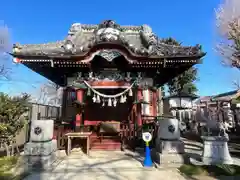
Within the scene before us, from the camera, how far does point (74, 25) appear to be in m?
10.7

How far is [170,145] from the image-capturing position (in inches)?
212

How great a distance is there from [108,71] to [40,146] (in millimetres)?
4165

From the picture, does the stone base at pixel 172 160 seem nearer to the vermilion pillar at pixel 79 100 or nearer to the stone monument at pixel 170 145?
the stone monument at pixel 170 145

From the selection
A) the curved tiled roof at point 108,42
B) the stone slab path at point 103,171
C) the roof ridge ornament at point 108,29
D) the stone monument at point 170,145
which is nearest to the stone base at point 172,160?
the stone monument at point 170,145

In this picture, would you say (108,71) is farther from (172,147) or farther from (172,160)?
(172,160)

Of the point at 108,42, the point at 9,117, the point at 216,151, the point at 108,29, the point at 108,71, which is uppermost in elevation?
the point at 108,29

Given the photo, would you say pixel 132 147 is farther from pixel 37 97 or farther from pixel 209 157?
pixel 37 97

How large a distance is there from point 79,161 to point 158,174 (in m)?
2.73

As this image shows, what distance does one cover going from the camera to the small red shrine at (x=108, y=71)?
6.88 metres

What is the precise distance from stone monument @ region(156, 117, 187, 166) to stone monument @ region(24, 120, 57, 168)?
11.4 ft

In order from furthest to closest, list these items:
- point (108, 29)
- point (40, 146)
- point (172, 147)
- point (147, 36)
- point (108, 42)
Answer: point (147, 36) → point (108, 29) → point (108, 42) → point (172, 147) → point (40, 146)

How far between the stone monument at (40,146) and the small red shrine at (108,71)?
82.9 inches

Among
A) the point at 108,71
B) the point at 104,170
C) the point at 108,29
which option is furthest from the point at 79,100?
the point at 108,29

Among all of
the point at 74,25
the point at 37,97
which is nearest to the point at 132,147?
the point at 74,25
